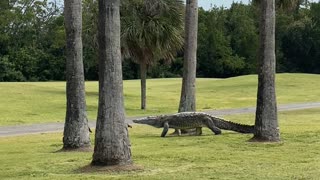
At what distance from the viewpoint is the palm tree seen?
31.3 m

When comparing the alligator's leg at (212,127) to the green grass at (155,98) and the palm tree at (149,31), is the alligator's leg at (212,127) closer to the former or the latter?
the green grass at (155,98)

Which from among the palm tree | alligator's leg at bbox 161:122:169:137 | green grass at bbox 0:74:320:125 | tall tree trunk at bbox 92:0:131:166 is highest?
the palm tree

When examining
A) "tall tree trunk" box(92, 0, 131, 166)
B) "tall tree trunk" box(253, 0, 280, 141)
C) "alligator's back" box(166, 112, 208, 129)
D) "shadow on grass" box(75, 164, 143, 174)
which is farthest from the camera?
"alligator's back" box(166, 112, 208, 129)

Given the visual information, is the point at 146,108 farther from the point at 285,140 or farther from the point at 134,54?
the point at 285,140

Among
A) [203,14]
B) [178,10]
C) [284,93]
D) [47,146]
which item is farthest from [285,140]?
[203,14]

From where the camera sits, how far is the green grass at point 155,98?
3069cm

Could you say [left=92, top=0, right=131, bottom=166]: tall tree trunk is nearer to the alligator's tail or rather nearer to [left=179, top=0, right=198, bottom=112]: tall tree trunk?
the alligator's tail

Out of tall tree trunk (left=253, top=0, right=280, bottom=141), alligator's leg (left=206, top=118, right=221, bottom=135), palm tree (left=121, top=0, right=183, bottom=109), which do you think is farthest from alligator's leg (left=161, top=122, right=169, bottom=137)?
palm tree (left=121, top=0, right=183, bottom=109)

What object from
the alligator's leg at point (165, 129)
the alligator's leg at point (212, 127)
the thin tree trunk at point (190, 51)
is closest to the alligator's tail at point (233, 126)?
the alligator's leg at point (212, 127)

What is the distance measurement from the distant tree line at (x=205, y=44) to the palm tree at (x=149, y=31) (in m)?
38.6

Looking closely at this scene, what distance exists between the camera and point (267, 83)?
53.7 feet

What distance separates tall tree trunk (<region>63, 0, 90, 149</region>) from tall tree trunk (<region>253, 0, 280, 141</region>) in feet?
15.7

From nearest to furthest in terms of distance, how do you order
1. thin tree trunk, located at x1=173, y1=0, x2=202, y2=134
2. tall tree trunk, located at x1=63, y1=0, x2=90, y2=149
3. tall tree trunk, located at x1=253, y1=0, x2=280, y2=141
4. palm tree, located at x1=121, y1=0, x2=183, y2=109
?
tall tree trunk, located at x1=63, y1=0, x2=90, y2=149, tall tree trunk, located at x1=253, y1=0, x2=280, y2=141, thin tree trunk, located at x1=173, y1=0, x2=202, y2=134, palm tree, located at x1=121, y1=0, x2=183, y2=109

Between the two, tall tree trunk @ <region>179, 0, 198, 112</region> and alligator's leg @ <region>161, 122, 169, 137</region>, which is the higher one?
tall tree trunk @ <region>179, 0, 198, 112</region>
